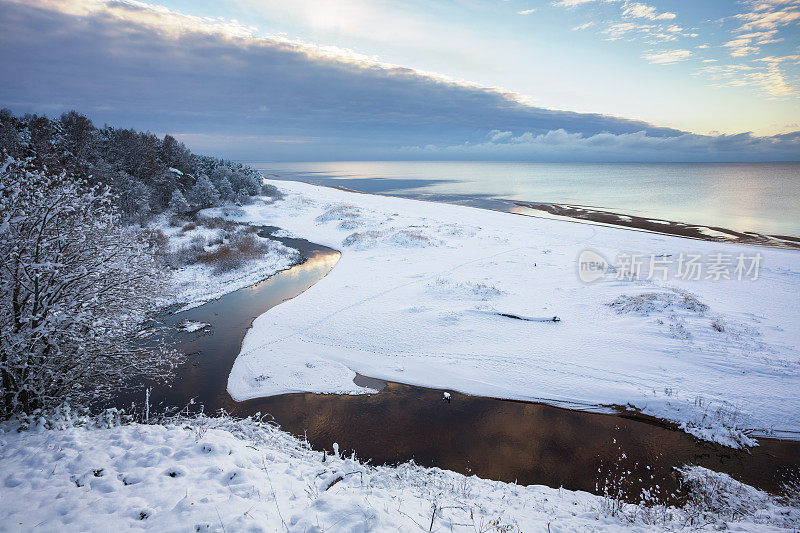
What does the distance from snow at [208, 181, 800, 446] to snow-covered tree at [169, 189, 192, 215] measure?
35196 mm

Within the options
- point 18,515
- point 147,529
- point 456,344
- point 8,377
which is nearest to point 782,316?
point 456,344

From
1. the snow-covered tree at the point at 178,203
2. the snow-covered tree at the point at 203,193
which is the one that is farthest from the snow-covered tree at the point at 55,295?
the snow-covered tree at the point at 203,193

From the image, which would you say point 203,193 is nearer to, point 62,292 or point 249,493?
point 62,292

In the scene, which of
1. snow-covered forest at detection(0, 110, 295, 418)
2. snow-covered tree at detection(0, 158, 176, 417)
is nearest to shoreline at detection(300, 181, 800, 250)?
snow-covered forest at detection(0, 110, 295, 418)

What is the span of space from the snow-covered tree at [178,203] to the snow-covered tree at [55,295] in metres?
47.6

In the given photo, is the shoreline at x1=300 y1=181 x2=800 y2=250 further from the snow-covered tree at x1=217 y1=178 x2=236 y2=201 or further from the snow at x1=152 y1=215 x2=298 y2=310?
the snow-covered tree at x1=217 y1=178 x2=236 y2=201

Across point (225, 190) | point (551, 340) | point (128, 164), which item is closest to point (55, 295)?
point (551, 340)

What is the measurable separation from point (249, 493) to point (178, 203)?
182 feet

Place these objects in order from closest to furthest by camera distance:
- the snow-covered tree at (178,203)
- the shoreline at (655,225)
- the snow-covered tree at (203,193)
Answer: the shoreline at (655,225), the snow-covered tree at (178,203), the snow-covered tree at (203,193)

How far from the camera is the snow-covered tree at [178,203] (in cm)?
5062

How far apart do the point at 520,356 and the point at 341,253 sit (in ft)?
79.2

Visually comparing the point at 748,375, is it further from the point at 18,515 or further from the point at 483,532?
the point at 18,515

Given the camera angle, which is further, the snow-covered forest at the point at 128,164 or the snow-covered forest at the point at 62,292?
the snow-covered forest at the point at 128,164

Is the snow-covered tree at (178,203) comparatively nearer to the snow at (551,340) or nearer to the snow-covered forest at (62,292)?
the snow at (551,340)
